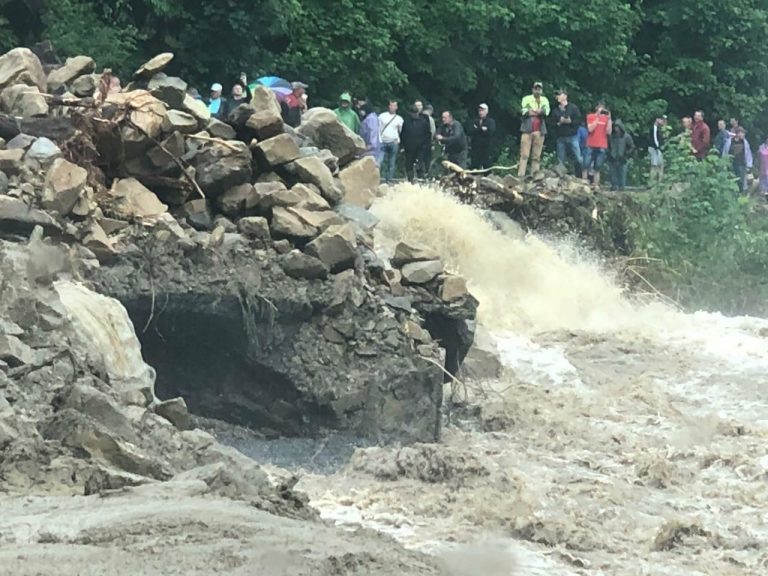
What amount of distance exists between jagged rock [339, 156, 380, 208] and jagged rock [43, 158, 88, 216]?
3615mm

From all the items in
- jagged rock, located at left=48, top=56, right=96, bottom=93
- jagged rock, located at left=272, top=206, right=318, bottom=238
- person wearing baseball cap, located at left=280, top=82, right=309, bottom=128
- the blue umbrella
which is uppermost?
jagged rock, located at left=48, top=56, right=96, bottom=93

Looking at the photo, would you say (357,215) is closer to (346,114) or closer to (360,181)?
(360,181)

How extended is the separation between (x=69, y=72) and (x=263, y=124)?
213 cm

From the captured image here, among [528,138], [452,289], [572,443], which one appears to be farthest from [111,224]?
[528,138]

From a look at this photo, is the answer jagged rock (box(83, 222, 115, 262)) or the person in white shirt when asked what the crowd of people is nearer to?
the person in white shirt

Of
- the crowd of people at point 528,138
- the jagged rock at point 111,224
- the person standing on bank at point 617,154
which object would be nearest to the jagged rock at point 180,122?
the jagged rock at point 111,224

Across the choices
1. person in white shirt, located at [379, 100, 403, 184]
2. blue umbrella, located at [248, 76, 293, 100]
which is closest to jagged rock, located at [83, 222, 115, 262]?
blue umbrella, located at [248, 76, 293, 100]

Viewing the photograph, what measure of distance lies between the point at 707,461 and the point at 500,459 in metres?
1.98

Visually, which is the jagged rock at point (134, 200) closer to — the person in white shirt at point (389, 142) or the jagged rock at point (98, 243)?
the jagged rock at point (98, 243)

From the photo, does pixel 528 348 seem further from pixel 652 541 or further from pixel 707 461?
pixel 652 541

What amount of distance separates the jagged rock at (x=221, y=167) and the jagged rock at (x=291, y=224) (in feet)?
1.61

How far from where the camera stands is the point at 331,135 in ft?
49.1

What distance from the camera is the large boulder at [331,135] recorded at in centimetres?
1492

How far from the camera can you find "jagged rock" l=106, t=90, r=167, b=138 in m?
12.5
